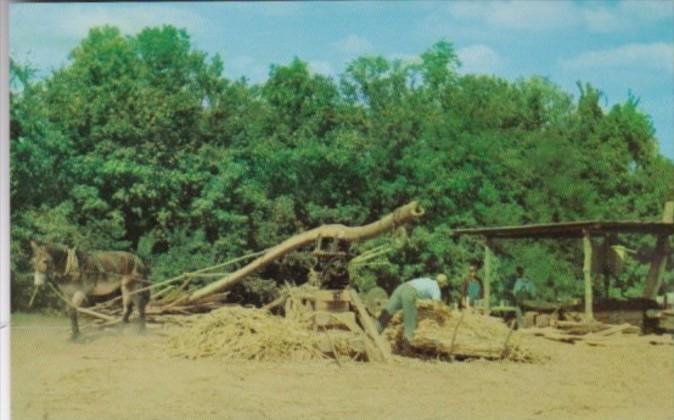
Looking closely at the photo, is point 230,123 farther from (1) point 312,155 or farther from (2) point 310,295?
(2) point 310,295

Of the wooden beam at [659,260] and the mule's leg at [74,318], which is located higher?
the wooden beam at [659,260]

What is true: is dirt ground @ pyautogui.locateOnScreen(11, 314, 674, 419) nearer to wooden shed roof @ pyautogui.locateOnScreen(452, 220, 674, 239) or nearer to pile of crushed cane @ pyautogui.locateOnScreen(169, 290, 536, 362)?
pile of crushed cane @ pyautogui.locateOnScreen(169, 290, 536, 362)

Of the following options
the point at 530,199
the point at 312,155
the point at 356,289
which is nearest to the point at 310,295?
the point at 356,289

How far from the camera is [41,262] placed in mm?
10164

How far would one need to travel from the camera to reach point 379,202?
10.2m

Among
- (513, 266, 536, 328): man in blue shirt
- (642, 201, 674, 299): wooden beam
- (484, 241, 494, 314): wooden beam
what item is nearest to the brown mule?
(484, 241, 494, 314): wooden beam

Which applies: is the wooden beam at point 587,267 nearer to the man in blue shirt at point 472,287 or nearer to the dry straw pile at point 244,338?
the man in blue shirt at point 472,287

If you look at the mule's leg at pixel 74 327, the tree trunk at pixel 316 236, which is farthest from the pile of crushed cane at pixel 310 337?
the mule's leg at pixel 74 327

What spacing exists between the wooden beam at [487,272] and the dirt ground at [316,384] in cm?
47

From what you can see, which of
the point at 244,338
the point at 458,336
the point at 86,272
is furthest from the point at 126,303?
the point at 458,336

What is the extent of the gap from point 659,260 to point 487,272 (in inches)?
53.4

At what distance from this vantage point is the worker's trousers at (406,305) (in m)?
10.0

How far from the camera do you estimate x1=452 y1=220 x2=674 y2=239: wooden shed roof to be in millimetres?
9914

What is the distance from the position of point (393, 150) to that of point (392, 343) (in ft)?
5.11
